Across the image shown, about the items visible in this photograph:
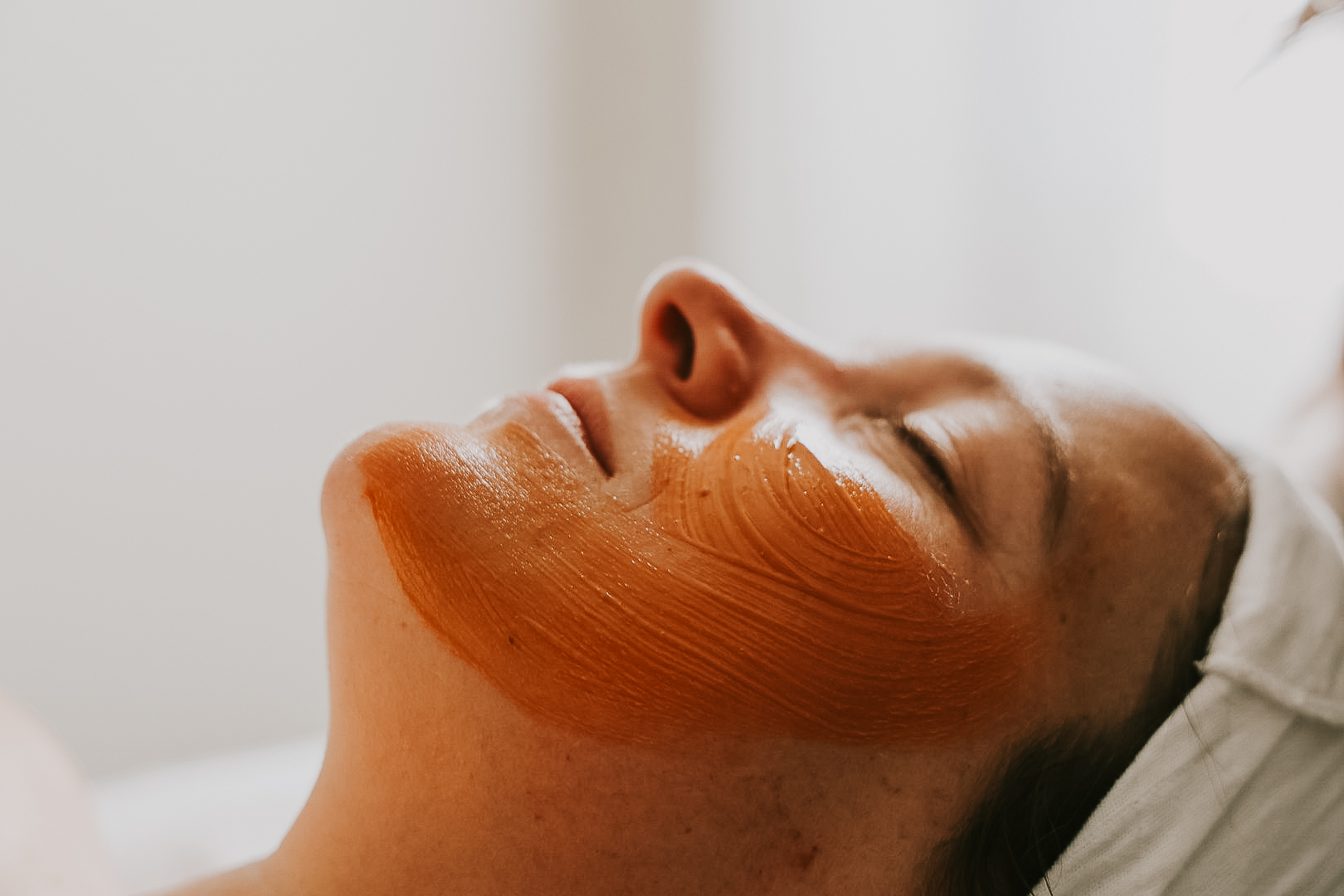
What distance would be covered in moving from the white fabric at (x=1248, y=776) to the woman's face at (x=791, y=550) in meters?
0.05

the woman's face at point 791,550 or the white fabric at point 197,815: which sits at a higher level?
the woman's face at point 791,550

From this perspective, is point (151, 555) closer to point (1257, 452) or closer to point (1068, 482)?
point (1068, 482)

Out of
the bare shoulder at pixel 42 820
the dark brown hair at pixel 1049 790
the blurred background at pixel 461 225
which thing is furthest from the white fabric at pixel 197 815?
the dark brown hair at pixel 1049 790

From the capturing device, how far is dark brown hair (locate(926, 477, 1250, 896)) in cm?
69

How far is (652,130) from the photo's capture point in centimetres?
237

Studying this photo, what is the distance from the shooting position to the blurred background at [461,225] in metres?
1.61

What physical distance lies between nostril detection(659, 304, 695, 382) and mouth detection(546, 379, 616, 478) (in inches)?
3.6

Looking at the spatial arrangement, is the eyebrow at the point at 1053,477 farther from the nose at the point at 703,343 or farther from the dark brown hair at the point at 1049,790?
the nose at the point at 703,343

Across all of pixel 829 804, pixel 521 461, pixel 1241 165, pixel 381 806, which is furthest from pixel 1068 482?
pixel 1241 165

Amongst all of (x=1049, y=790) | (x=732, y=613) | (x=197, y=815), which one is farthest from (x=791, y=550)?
(x=197, y=815)

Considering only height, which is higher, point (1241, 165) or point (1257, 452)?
point (1241, 165)

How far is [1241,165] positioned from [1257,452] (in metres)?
1.11

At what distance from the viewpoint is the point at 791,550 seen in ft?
2.12

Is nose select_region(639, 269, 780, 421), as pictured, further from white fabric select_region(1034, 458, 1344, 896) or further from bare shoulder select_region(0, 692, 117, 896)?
bare shoulder select_region(0, 692, 117, 896)
